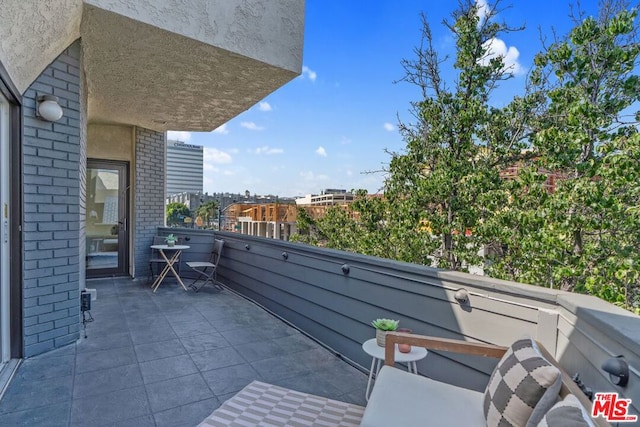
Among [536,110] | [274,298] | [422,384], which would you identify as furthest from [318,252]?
[536,110]

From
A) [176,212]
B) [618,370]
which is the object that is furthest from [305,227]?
[618,370]

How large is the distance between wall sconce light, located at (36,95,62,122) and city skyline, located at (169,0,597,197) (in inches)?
87.3

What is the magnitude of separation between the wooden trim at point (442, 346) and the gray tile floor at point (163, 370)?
0.72 m

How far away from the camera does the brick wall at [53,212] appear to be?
287cm

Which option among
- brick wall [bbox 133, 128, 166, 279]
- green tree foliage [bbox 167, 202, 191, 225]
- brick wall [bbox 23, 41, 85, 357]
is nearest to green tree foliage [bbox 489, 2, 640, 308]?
brick wall [bbox 23, 41, 85, 357]

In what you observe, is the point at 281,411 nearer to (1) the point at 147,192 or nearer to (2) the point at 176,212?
(1) the point at 147,192

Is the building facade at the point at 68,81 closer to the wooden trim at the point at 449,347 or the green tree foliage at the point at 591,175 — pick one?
the wooden trim at the point at 449,347

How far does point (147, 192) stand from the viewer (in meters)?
6.52

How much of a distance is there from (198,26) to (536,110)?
4620 mm

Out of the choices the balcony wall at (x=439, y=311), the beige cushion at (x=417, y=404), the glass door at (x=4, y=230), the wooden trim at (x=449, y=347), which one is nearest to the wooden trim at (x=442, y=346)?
the wooden trim at (x=449, y=347)

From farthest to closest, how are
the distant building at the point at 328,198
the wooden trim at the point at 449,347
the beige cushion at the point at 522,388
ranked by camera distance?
the distant building at the point at 328,198
the wooden trim at the point at 449,347
the beige cushion at the point at 522,388

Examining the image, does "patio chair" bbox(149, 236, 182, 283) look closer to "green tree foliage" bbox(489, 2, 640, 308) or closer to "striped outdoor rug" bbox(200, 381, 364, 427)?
"striped outdoor rug" bbox(200, 381, 364, 427)

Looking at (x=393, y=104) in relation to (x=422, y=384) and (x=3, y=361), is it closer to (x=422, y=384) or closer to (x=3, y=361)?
(x=422, y=384)

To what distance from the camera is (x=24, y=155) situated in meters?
2.79
